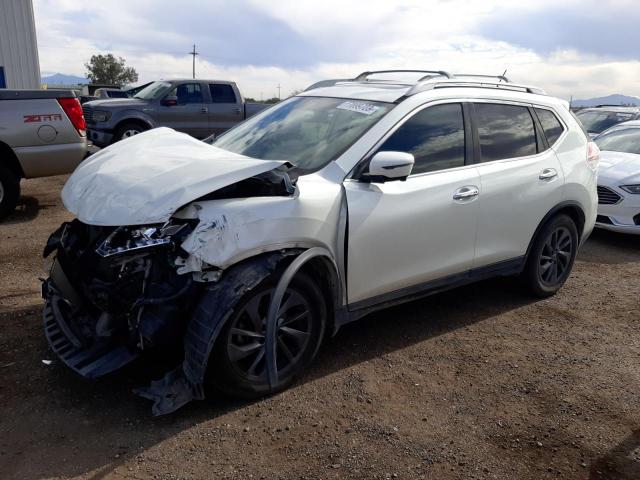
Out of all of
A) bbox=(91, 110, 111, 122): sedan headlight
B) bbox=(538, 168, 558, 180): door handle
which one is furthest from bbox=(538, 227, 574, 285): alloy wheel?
bbox=(91, 110, 111, 122): sedan headlight

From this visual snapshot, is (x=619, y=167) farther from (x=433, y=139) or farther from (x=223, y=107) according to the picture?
(x=223, y=107)

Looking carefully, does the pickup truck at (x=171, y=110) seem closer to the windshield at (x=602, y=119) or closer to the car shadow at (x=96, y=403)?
the windshield at (x=602, y=119)

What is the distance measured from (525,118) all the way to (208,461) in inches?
148

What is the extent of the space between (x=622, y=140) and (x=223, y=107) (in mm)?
8860

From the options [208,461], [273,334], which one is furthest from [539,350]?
[208,461]

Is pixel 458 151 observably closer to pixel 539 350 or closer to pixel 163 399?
pixel 539 350

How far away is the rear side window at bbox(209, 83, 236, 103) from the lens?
13.6 metres

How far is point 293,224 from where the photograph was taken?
3.19m

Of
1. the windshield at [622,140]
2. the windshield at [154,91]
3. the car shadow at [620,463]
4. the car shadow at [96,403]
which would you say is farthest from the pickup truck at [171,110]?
the car shadow at [620,463]

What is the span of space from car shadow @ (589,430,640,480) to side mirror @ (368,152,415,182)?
76.8 inches

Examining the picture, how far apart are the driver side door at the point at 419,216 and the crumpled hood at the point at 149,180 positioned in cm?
75

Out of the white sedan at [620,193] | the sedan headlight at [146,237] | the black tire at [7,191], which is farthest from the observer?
the white sedan at [620,193]

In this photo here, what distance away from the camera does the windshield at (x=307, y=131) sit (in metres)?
3.77

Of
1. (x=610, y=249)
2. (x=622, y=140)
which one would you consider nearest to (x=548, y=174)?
(x=610, y=249)
